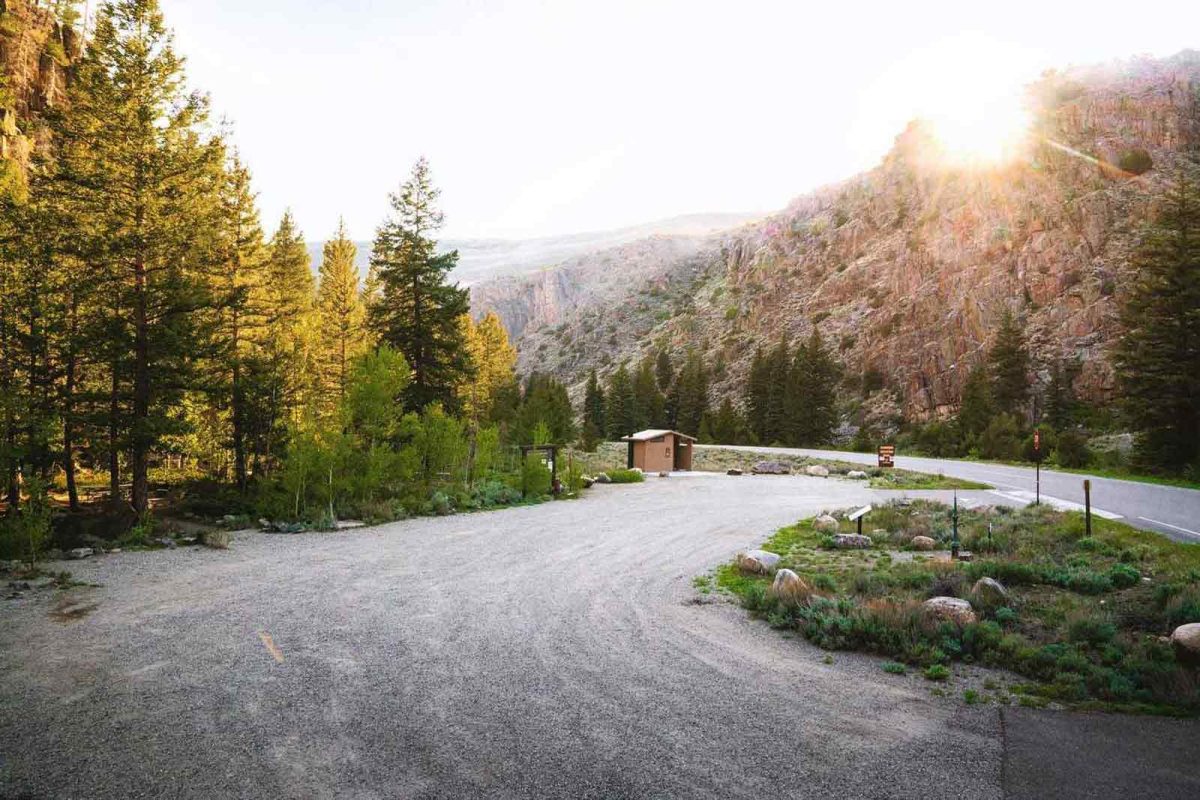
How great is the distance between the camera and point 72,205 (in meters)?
15.6

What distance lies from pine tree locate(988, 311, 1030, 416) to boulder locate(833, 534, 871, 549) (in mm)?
43788

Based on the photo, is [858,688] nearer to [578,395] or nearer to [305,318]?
[305,318]

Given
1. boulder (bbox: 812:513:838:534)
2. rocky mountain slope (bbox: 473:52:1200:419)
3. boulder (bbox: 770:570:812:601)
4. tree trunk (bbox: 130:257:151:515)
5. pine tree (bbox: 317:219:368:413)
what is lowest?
boulder (bbox: 812:513:838:534)

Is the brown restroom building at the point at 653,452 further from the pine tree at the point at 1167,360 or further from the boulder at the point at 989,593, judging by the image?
the boulder at the point at 989,593

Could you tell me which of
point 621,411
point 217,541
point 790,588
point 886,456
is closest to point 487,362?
point 621,411

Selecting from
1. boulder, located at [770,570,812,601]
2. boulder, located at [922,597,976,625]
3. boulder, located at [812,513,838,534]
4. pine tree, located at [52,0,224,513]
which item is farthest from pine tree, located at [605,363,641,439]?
boulder, located at [922,597,976,625]

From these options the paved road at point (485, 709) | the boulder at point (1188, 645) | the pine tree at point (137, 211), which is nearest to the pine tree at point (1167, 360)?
the boulder at point (1188, 645)

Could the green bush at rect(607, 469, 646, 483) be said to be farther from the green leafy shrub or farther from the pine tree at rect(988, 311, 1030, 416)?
the pine tree at rect(988, 311, 1030, 416)

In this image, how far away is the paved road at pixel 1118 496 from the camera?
13.4 m

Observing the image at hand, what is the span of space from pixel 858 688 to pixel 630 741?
2630 mm

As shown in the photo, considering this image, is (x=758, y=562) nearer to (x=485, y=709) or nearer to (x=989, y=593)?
(x=989, y=593)

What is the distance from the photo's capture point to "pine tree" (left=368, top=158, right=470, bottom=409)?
26.7 m

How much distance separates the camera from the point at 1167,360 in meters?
25.6

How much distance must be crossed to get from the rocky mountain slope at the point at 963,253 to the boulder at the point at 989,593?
53.0 metres
